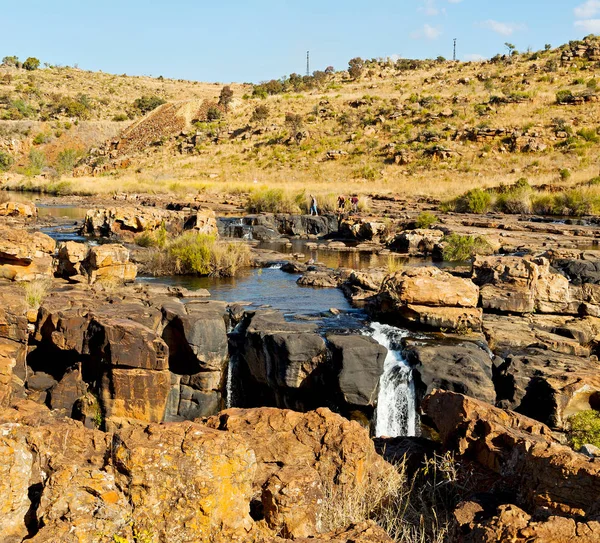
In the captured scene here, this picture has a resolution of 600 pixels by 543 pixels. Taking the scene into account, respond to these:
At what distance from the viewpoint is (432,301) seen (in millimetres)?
12172

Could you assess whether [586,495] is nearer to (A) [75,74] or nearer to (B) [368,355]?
(B) [368,355]

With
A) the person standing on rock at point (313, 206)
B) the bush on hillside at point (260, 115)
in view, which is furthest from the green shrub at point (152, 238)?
the bush on hillside at point (260, 115)

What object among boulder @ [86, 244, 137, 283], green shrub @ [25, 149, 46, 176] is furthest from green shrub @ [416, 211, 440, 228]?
green shrub @ [25, 149, 46, 176]

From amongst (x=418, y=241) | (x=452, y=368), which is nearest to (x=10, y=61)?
(x=418, y=241)

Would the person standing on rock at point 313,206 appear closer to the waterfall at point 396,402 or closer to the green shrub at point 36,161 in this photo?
the waterfall at point 396,402

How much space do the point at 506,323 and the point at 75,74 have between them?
10519cm

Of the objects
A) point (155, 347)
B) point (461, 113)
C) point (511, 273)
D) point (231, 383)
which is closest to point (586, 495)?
point (155, 347)

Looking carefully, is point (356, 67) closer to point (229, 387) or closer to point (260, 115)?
point (260, 115)

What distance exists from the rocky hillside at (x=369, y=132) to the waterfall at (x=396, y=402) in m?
28.5

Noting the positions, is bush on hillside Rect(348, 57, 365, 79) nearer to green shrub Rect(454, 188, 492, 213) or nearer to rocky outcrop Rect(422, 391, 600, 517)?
green shrub Rect(454, 188, 492, 213)

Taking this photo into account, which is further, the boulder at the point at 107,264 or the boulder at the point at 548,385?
the boulder at the point at 107,264

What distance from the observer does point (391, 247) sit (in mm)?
24141

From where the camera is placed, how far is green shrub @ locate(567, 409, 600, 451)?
760 centimetres

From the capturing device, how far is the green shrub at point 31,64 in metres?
101
